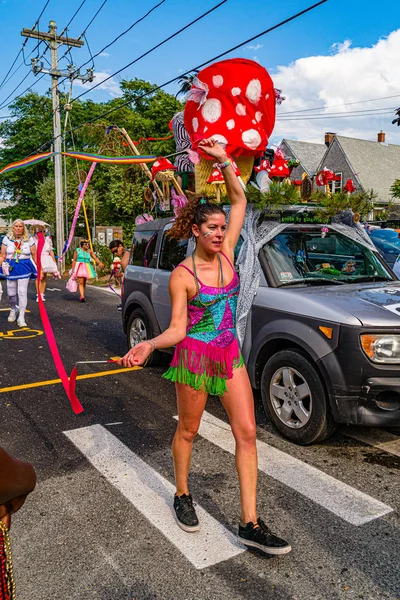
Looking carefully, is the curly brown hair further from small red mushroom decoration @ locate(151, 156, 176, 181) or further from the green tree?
the green tree

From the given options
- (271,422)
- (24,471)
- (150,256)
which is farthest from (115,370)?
(24,471)

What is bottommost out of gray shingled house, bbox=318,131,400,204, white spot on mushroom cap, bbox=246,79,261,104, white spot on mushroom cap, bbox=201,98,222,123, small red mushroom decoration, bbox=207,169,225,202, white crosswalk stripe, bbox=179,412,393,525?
white crosswalk stripe, bbox=179,412,393,525

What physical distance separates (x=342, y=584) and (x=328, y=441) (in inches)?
72.4

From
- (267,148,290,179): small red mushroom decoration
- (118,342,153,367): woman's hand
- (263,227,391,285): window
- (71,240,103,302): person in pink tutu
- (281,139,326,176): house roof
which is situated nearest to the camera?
(118,342,153,367): woman's hand

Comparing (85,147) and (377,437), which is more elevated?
(85,147)

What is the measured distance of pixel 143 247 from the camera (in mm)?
6875

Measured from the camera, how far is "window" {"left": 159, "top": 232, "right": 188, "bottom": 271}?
19.5ft

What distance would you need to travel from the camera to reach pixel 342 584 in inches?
106

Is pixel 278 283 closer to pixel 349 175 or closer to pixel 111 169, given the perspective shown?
pixel 111 169

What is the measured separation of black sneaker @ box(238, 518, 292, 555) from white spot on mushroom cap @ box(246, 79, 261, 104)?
4145mm

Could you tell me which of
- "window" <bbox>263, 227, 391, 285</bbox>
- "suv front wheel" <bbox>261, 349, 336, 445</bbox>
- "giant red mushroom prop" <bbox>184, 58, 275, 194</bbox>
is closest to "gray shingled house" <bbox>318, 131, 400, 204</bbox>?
"giant red mushroom prop" <bbox>184, 58, 275, 194</bbox>

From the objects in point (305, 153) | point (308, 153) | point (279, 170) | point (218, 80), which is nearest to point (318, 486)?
point (279, 170)

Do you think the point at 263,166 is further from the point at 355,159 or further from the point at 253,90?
the point at 355,159

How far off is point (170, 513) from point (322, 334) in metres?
1.71
